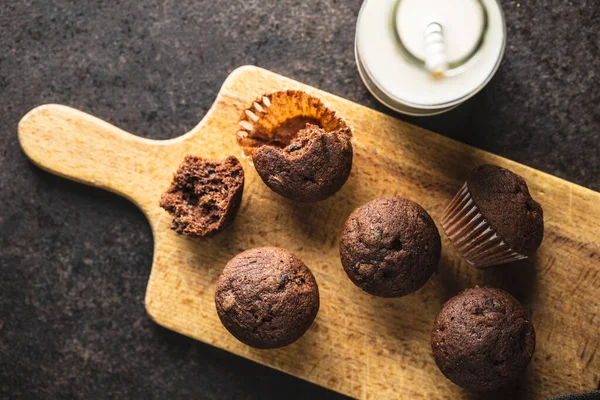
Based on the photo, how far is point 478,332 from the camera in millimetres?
1919

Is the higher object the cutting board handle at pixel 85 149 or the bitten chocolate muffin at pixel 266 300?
the cutting board handle at pixel 85 149

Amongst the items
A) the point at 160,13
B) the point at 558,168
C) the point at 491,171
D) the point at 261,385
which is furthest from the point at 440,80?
the point at 261,385

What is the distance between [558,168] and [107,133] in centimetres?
181

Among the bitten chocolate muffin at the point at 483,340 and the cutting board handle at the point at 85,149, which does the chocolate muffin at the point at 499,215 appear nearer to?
the bitten chocolate muffin at the point at 483,340

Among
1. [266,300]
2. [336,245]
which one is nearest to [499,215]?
[336,245]

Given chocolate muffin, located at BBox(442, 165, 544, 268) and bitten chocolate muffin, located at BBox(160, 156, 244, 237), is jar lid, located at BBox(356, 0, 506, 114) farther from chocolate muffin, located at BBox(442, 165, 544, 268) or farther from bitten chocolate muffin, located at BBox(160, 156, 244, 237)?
bitten chocolate muffin, located at BBox(160, 156, 244, 237)

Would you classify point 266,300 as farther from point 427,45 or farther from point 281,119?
point 427,45

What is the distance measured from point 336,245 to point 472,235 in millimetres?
509

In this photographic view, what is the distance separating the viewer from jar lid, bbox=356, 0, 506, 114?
1869 millimetres

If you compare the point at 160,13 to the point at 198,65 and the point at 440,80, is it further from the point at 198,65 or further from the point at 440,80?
the point at 440,80

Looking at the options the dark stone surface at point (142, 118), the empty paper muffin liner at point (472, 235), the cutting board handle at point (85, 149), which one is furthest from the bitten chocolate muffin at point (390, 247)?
the cutting board handle at point (85, 149)

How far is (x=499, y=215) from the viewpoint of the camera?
1.95 metres

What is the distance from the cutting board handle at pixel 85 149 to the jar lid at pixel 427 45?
3.01ft

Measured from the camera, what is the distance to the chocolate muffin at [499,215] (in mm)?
1944
